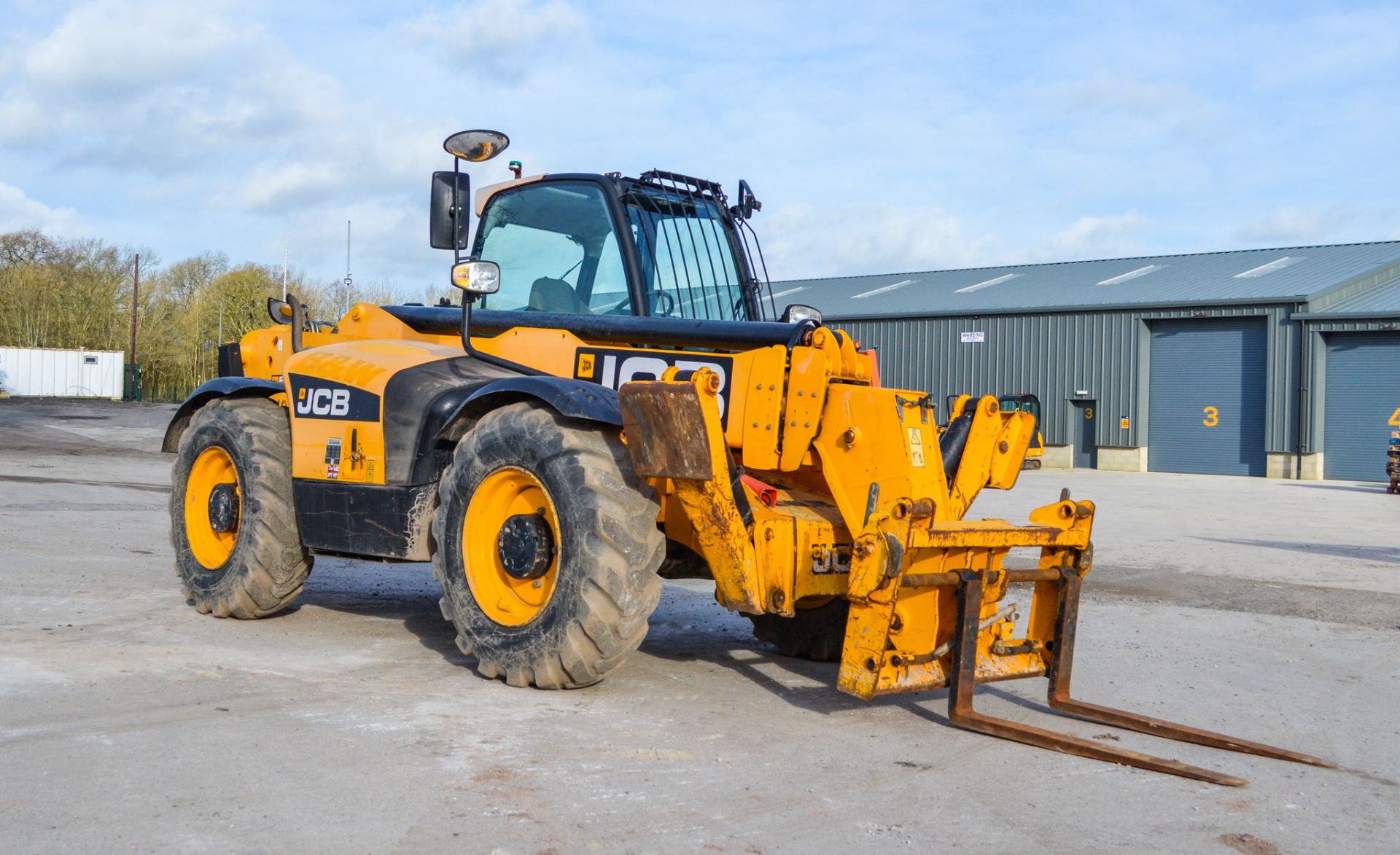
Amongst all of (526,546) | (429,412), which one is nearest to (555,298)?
(429,412)

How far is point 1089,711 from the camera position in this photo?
5758 millimetres

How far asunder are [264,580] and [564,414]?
8.84 feet

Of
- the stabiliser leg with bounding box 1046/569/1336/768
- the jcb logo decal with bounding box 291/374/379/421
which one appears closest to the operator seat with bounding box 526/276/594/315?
the jcb logo decal with bounding box 291/374/379/421

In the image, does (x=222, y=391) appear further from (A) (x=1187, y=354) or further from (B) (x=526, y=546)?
(A) (x=1187, y=354)

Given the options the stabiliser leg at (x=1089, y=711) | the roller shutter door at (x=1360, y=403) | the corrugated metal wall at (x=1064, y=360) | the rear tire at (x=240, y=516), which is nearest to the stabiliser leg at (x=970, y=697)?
the stabiliser leg at (x=1089, y=711)

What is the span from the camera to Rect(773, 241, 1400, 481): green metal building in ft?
114

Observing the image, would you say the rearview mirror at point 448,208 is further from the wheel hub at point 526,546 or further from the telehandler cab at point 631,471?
the wheel hub at point 526,546

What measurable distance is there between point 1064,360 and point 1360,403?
8.30 meters

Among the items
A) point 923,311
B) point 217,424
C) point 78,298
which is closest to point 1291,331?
point 923,311

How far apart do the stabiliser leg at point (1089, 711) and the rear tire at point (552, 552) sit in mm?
1873

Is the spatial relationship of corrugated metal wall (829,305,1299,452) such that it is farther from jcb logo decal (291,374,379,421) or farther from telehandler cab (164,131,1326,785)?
jcb logo decal (291,374,379,421)

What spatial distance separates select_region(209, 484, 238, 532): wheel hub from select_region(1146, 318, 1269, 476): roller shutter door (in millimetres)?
33462

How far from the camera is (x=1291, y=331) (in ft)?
115

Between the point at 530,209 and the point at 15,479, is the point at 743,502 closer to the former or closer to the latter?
the point at 530,209
